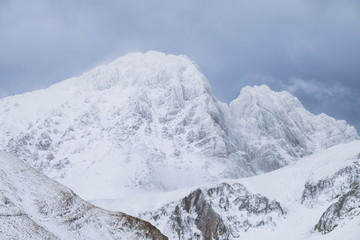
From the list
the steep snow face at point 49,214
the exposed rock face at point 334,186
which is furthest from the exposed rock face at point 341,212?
the steep snow face at point 49,214

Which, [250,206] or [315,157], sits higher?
[315,157]

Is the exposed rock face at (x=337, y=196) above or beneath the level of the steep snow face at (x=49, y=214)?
above

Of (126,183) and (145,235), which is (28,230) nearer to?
(145,235)

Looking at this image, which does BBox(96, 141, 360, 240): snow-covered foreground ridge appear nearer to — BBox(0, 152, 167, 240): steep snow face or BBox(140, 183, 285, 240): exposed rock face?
BBox(140, 183, 285, 240): exposed rock face

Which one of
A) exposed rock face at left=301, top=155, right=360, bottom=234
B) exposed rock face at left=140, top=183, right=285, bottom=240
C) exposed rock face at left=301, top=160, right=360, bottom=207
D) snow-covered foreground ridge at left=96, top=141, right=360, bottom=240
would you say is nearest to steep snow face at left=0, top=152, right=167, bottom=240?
exposed rock face at left=301, top=155, right=360, bottom=234

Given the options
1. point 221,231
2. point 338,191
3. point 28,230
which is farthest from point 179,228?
point 28,230

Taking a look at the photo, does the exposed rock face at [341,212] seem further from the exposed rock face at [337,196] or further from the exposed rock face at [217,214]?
the exposed rock face at [217,214]

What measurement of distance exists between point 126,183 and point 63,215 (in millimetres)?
152267

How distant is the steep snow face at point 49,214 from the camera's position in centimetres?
3778

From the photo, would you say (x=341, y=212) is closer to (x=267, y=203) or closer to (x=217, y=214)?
(x=267, y=203)

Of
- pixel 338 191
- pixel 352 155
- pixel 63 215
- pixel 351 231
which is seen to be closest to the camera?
pixel 63 215

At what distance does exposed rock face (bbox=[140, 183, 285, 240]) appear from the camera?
10862cm

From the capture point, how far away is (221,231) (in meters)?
109

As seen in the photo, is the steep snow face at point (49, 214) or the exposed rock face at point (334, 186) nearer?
the steep snow face at point (49, 214)
